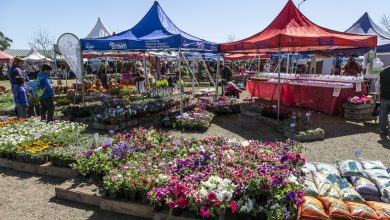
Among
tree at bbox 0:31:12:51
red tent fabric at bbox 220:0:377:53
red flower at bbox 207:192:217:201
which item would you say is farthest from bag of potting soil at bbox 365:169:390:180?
tree at bbox 0:31:12:51

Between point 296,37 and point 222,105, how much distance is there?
3.62 m

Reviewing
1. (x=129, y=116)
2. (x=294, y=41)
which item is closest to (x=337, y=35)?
(x=294, y=41)

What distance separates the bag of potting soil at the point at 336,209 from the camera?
113 inches

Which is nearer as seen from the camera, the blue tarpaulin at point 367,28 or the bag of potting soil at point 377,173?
the bag of potting soil at point 377,173

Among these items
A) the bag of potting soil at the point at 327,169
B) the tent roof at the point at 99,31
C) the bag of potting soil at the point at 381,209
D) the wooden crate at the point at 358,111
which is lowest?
the bag of potting soil at the point at 381,209

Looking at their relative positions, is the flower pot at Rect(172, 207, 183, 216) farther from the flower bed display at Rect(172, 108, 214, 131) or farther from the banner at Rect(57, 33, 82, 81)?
the banner at Rect(57, 33, 82, 81)

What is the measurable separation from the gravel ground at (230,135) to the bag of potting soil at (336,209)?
1779 millimetres

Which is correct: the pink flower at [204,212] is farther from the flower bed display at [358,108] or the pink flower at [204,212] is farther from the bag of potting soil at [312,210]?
the flower bed display at [358,108]

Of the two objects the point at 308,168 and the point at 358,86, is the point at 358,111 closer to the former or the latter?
the point at 358,86

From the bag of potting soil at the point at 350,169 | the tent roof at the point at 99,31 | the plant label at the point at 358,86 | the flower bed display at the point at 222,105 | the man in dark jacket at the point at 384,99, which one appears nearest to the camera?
the bag of potting soil at the point at 350,169

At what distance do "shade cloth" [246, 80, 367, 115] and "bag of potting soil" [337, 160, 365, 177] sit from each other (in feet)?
20.6

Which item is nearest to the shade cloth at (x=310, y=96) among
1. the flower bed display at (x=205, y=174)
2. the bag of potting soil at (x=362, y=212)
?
the flower bed display at (x=205, y=174)

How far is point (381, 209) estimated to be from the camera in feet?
9.77

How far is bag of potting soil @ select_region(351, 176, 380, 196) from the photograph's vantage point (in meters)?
3.37
